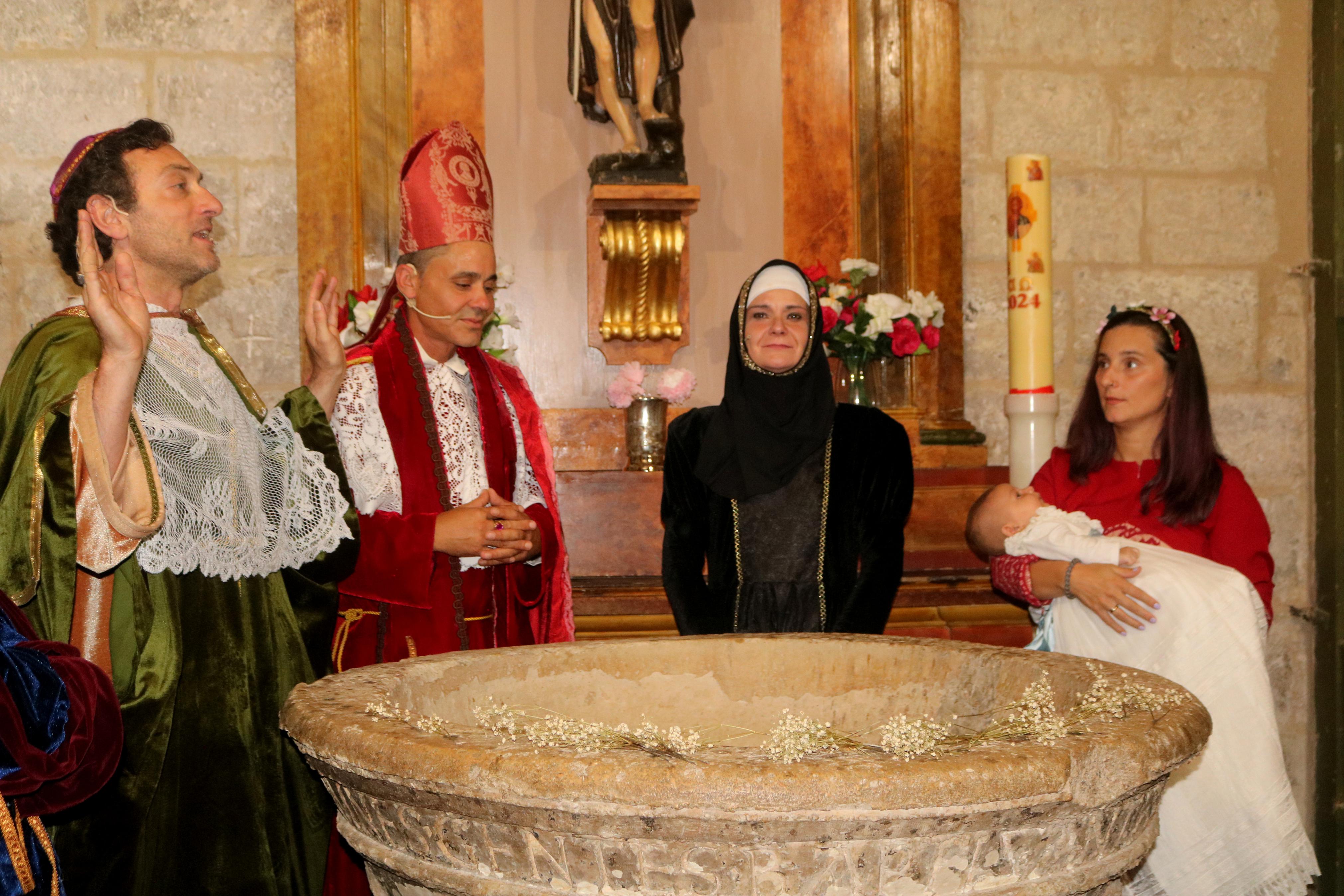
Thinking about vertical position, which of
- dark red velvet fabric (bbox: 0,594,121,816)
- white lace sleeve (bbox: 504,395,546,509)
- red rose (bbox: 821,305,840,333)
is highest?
red rose (bbox: 821,305,840,333)

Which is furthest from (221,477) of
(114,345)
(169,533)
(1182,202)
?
(1182,202)

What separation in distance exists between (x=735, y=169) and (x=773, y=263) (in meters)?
1.29

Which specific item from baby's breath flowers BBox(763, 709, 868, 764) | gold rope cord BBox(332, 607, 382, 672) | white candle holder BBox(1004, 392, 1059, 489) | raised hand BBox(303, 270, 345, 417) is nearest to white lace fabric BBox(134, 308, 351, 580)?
raised hand BBox(303, 270, 345, 417)

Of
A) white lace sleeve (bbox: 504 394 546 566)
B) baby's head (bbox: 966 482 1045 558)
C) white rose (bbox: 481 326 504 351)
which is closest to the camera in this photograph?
baby's head (bbox: 966 482 1045 558)

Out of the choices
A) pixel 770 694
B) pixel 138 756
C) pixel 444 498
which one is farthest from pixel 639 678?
pixel 444 498

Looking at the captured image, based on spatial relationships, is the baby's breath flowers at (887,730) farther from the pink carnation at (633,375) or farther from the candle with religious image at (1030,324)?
the pink carnation at (633,375)

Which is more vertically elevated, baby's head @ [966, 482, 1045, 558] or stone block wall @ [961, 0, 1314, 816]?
stone block wall @ [961, 0, 1314, 816]

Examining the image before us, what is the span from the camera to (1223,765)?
8.52 ft

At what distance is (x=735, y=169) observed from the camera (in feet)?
14.4

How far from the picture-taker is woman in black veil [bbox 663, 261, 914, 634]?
2990mm

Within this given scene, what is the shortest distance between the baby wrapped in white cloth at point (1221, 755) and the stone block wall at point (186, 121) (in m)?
2.83

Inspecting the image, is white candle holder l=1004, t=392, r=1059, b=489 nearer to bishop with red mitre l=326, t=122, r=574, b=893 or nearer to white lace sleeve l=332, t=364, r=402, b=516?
bishop with red mitre l=326, t=122, r=574, b=893

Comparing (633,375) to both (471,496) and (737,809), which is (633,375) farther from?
(737,809)

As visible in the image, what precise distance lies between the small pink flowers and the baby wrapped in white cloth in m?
1.54
